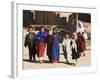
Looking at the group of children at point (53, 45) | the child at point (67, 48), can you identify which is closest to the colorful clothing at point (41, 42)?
the group of children at point (53, 45)

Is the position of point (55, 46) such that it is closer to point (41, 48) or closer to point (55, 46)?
point (55, 46)

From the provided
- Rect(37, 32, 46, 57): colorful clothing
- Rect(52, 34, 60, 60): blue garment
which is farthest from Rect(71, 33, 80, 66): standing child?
Rect(37, 32, 46, 57): colorful clothing

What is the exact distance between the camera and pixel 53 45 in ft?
5.76

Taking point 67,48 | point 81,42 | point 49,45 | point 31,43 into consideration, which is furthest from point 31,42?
point 81,42

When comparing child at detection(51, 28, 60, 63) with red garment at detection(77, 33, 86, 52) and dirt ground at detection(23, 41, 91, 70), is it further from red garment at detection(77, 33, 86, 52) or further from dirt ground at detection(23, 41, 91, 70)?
red garment at detection(77, 33, 86, 52)

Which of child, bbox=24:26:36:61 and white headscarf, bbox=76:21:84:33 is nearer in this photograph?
child, bbox=24:26:36:61

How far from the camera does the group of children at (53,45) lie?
1698mm

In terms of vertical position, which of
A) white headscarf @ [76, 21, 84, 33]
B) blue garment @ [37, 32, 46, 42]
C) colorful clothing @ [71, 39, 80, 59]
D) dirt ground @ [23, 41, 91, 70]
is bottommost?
dirt ground @ [23, 41, 91, 70]

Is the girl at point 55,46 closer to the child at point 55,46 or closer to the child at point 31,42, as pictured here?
the child at point 55,46

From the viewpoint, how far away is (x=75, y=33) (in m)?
1.83

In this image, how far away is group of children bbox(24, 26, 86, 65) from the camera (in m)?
1.70

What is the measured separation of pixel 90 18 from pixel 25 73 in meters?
0.62

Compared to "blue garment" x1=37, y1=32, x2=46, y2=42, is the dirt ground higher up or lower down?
lower down

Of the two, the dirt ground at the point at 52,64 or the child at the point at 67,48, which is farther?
the child at the point at 67,48
